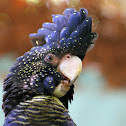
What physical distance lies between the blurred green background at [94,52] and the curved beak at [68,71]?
1.35ft

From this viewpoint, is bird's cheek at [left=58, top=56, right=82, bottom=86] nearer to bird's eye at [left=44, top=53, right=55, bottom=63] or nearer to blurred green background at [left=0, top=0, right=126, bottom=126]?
bird's eye at [left=44, top=53, right=55, bottom=63]

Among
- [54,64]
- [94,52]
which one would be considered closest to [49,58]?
[54,64]

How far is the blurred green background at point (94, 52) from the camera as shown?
1310 millimetres

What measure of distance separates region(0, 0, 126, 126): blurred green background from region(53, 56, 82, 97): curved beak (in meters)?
0.41

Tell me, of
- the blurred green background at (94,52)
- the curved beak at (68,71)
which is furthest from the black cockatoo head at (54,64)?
the blurred green background at (94,52)

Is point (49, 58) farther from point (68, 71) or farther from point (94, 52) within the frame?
point (94, 52)

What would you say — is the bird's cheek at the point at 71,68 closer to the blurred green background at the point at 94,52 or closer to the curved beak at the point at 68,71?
the curved beak at the point at 68,71

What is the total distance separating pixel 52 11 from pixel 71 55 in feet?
1.64

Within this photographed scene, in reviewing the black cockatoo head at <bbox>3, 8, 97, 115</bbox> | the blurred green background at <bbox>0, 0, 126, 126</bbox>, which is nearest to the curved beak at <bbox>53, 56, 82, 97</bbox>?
the black cockatoo head at <bbox>3, 8, 97, 115</bbox>

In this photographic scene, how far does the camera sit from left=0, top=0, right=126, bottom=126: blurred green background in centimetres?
131

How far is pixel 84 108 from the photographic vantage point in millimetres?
1461

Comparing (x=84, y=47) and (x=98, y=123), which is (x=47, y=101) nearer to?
(x=84, y=47)

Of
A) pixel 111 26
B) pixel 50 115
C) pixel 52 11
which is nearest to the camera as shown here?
pixel 50 115

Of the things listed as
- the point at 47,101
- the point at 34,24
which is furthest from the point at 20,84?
the point at 34,24
